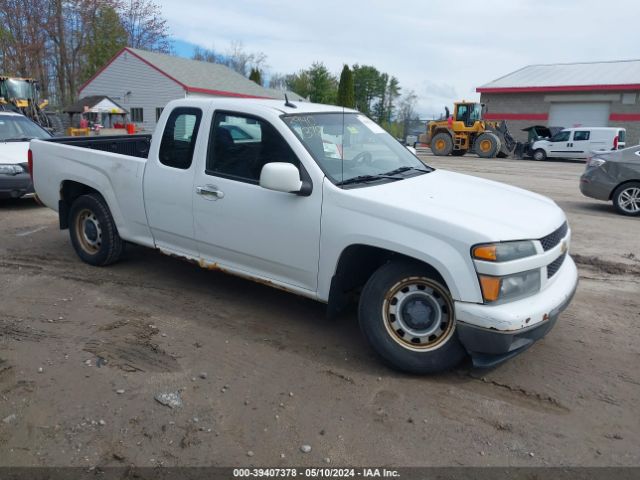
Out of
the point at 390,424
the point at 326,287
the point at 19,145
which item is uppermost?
the point at 19,145

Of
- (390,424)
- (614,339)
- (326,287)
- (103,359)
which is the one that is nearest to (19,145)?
(103,359)

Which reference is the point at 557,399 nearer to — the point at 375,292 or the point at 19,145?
the point at 375,292

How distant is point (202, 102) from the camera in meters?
4.85

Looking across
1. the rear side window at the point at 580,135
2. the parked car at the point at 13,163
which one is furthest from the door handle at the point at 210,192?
the rear side window at the point at 580,135

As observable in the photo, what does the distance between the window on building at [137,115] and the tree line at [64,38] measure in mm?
7763

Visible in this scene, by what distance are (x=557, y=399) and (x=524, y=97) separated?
127 ft

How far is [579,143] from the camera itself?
2662cm

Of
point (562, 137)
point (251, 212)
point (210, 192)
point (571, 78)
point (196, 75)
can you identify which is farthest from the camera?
point (196, 75)

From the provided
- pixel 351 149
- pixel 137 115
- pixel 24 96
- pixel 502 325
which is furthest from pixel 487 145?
pixel 137 115

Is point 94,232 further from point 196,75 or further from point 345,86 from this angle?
point 345,86

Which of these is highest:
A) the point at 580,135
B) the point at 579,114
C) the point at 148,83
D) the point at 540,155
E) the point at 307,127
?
the point at 148,83

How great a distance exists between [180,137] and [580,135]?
86.5 ft

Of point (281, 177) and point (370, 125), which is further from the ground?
point (370, 125)

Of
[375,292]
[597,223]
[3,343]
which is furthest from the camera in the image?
[597,223]
